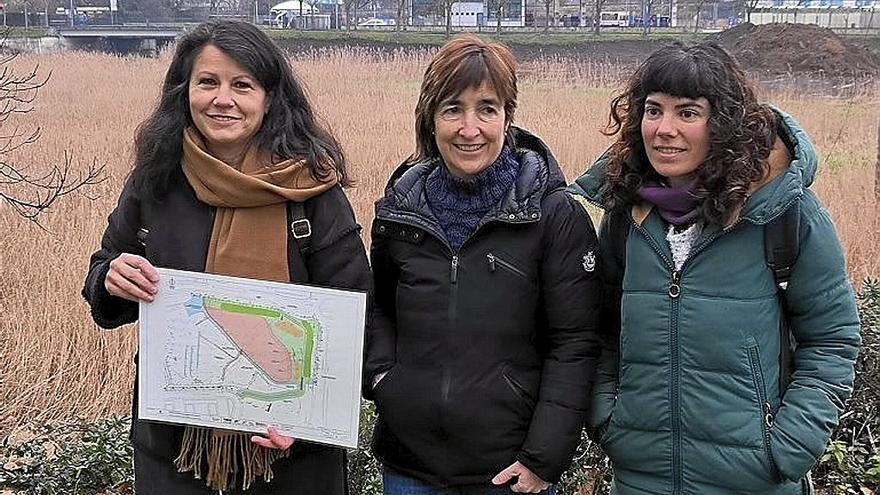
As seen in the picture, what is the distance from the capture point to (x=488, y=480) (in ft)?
7.53

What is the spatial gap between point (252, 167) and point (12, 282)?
4401 mm

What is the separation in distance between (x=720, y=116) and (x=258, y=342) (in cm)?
117

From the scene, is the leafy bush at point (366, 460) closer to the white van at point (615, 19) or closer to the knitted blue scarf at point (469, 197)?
the knitted blue scarf at point (469, 197)

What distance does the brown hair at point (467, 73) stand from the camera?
2201 mm

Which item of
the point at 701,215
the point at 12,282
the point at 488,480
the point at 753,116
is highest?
the point at 753,116

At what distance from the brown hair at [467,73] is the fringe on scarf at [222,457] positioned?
2.93 feet

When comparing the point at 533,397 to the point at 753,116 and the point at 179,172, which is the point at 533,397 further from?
the point at 179,172

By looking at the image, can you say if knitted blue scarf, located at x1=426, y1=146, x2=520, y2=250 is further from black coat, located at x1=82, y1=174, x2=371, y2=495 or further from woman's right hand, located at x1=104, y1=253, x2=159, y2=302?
woman's right hand, located at x1=104, y1=253, x2=159, y2=302

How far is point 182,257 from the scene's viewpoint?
2.26 metres

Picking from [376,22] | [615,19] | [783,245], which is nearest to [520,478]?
[783,245]

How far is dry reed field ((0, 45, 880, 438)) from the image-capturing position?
4988 millimetres

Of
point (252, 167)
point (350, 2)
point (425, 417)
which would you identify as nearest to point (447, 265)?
point (425, 417)

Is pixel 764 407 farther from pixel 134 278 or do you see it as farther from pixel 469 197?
pixel 134 278

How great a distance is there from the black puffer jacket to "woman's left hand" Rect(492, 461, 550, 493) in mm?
19
